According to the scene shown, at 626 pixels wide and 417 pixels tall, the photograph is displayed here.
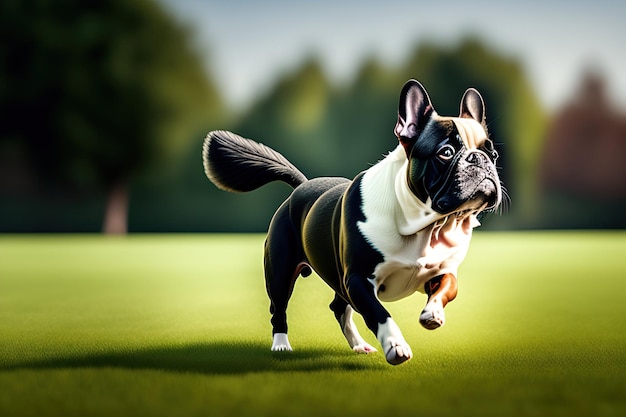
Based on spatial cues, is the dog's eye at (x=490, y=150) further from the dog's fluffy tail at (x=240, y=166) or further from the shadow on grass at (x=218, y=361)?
the dog's fluffy tail at (x=240, y=166)

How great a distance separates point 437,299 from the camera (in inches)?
165

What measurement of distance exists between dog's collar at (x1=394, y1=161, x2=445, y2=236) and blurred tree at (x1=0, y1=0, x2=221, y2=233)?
73.2 feet

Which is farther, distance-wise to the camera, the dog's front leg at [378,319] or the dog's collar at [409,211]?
the dog's collar at [409,211]

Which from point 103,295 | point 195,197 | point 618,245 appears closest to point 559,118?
point 618,245

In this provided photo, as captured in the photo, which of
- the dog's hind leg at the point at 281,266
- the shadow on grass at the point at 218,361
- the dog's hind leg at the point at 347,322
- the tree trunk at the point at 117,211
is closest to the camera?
the shadow on grass at the point at 218,361

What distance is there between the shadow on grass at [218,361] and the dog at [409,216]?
0.45 m

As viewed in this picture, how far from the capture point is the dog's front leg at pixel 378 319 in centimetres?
390

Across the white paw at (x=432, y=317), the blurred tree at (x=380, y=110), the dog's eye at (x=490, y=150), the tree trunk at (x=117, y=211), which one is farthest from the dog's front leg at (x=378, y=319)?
→ the tree trunk at (x=117, y=211)

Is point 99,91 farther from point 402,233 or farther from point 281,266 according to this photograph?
point 402,233

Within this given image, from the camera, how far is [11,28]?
2647 cm

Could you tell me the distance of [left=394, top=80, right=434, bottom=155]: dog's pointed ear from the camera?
13.5 ft

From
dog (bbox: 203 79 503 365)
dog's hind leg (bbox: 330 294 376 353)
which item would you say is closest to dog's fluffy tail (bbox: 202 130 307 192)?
dog (bbox: 203 79 503 365)

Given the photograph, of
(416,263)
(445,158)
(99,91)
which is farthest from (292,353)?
(99,91)

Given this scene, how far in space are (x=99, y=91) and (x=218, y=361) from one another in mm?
22318
